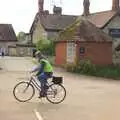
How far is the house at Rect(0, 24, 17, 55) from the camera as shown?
344 ft

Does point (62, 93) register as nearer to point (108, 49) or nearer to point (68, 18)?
point (108, 49)

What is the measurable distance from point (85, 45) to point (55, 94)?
95.8 ft

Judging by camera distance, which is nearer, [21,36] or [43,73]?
[43,73]

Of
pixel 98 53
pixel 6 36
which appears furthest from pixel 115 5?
pixel 6 36

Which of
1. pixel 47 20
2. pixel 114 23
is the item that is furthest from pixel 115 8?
pixel 47 20

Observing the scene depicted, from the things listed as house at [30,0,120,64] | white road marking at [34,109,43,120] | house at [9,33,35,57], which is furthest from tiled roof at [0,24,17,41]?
white road marking at [34,109,43,120]

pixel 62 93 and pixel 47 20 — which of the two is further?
pixel 47 20

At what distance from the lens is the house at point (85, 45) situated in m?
47.3

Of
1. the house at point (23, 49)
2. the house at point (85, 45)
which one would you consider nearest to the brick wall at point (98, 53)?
the house at point (85, 45)

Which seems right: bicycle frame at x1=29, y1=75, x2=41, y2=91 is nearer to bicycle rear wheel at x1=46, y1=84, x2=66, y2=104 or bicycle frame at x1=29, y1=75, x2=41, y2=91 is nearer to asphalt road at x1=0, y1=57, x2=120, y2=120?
bicycle rear wheel at x1=46, y1=84, x2=66, y2=104

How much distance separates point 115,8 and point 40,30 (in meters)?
20.3

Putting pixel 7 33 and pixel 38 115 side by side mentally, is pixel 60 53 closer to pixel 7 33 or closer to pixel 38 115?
pixel 38 115

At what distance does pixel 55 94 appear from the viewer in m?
18.4

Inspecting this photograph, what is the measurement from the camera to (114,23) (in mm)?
65750
